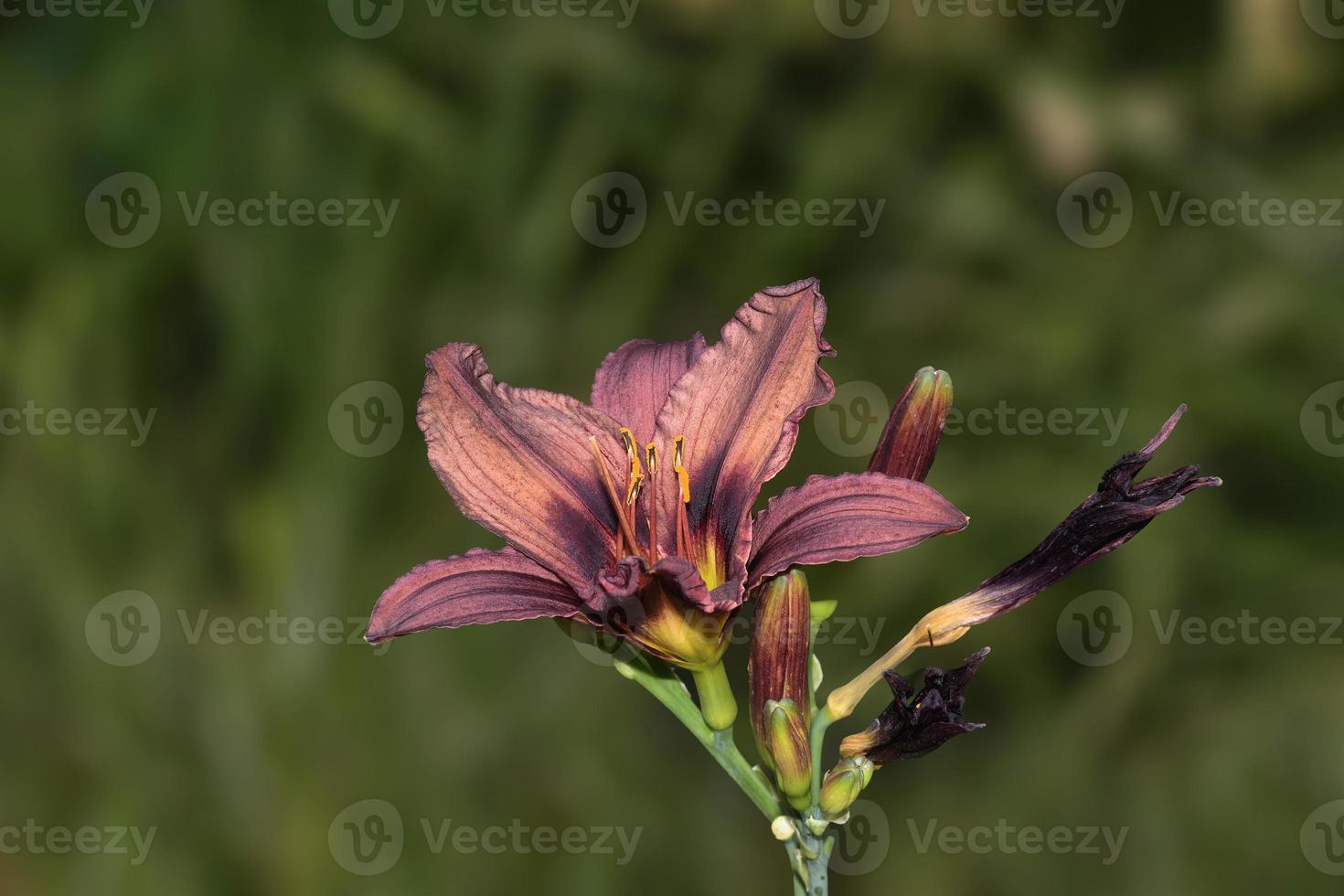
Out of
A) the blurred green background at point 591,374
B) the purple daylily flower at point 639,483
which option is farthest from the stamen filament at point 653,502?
the blurred green background at point 591,374

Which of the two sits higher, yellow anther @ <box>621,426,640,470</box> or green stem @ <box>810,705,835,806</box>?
yellow anther @ <box>621,426,640,470</box>

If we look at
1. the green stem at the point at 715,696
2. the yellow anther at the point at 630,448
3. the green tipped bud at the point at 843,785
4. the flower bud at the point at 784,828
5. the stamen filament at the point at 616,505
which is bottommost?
the flower bud at the point at 784,828

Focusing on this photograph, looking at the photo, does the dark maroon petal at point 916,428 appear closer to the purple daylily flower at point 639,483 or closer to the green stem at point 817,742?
the purple daylily flower at point 639,483

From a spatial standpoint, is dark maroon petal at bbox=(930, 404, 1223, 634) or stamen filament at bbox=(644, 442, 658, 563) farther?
stamen filament at bbox=(644, 442, 658, 563)

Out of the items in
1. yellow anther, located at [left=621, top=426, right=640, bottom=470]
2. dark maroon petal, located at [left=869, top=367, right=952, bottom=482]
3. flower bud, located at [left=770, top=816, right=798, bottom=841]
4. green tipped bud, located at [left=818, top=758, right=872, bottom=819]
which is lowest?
flower bud, located at [left=770, top=816, right=798, bottom=841]

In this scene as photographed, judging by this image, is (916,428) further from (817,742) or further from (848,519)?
(817,742)

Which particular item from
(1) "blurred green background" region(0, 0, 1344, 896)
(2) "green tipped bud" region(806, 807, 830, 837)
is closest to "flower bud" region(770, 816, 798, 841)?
(2) "green tipped bud" region(806, 807, 830, 837)

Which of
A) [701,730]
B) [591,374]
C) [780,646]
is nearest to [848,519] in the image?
[780,646]

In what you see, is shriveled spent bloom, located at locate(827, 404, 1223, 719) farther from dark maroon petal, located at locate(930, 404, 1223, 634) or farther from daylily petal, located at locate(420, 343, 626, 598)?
daylily petal, located at locate(420, 343, 626, 598)
